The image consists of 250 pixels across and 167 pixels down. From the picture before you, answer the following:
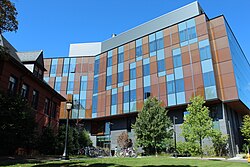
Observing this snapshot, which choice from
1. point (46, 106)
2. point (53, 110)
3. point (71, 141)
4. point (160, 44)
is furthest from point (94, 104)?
point (71, 141)

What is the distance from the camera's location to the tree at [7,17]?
40.4 ft

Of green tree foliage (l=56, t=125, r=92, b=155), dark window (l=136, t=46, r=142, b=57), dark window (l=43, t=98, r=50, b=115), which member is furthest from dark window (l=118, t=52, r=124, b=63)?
dark window (l=43, t=98, r=50, b=115)

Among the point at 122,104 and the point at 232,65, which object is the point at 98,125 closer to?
the point at 122,104

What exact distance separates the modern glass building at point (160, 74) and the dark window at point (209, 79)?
0.13m

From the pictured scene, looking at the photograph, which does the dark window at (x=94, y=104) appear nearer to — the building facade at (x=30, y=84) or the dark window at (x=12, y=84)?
the building facade at (x=30, y=84)

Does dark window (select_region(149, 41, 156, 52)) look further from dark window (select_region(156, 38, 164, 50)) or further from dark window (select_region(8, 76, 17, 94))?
dark window (select_region(8, 76, 17, 94))

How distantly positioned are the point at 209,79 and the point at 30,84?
22.7 meters

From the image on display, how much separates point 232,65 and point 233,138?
10097mm

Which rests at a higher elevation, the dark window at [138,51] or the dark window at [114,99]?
the dark window at [138,51]

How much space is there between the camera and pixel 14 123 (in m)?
16.3

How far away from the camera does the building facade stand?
1948 cm

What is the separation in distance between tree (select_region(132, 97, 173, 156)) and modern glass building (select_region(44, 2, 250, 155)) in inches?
174

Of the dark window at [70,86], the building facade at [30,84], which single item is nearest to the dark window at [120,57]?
the dark window at [70,86]

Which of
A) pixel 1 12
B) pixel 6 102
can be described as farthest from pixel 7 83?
pixel 1 12
